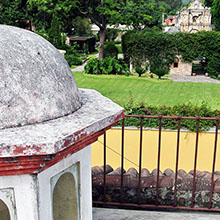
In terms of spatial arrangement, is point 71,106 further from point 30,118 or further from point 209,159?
point 209,159

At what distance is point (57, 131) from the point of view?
230 cm

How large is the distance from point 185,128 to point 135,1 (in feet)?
57.8

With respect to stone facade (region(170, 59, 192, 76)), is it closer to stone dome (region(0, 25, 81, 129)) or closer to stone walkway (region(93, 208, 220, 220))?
stone walkway (region(93, 208, 220, 220))

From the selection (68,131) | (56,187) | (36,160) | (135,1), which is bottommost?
(56,187)

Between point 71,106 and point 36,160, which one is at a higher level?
point 71,106

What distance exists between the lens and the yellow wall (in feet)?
36.6

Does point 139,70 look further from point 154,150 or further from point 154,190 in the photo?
point 154,190

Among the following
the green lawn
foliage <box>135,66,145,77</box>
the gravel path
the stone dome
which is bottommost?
the green lawn

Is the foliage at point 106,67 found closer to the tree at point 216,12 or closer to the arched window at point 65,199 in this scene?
the tree at point 216,12

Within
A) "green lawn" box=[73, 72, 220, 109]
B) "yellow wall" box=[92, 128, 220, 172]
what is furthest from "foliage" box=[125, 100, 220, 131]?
"green lawn" box=[73, 72, 220, 109]

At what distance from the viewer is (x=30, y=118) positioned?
8.12ft

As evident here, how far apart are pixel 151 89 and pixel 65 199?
2113 cm

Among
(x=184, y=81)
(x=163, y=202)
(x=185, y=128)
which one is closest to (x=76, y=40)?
(x=184, y=81)

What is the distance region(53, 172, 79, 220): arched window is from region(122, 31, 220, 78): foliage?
86.6 ft
